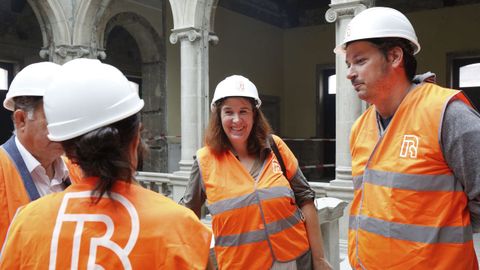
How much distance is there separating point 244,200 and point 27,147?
3.46ft

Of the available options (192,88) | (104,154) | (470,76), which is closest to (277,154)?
(104,154)

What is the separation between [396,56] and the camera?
5.85 ft

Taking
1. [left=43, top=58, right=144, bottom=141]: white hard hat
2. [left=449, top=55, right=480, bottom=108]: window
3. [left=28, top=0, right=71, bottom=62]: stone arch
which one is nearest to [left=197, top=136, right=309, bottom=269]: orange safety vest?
[left=43, top=58, right=144, bottom=141]: white hard hat

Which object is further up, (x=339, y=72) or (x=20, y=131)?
(x=339, y=72)

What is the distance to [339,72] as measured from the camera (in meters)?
6.02

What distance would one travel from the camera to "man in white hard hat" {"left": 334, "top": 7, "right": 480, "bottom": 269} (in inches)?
61.2

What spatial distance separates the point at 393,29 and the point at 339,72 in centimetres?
436

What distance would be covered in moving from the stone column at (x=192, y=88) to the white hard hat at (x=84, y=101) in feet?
21.8

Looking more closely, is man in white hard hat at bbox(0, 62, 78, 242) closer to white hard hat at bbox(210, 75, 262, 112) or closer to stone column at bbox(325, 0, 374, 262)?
white hard hat at bbox(210, 75, 262, 112)

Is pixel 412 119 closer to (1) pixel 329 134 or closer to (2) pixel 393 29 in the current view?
(2) pixel 393 29

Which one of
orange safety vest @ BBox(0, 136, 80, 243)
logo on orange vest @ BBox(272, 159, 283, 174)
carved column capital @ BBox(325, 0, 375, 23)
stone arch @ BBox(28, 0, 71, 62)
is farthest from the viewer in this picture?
stone arch @ BBox(28, 0, 71, 62)

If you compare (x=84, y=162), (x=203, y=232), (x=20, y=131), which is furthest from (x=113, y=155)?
(x=20, y=131)

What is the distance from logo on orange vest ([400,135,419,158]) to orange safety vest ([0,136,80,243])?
1.48m

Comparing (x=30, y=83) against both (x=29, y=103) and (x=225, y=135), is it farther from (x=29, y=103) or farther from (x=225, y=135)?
(x=225, y=135)
